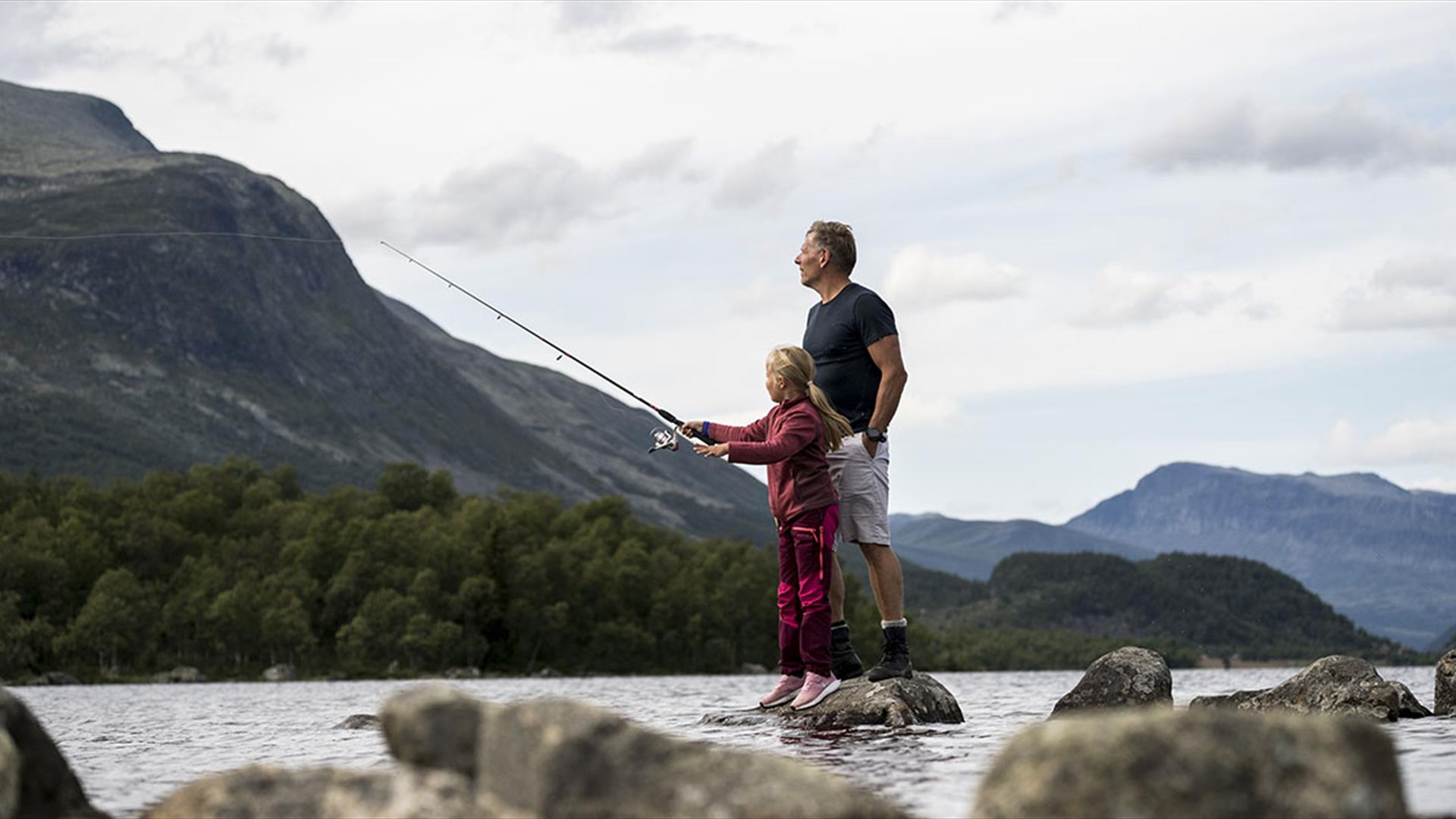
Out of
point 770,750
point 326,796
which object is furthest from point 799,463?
point 326,796

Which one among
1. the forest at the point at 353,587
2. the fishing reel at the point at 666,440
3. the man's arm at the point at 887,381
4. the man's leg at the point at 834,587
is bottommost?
the man's leg at the point at 834,587

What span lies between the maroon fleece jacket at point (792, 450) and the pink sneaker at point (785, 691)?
151cm

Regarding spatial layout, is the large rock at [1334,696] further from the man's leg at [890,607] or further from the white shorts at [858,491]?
the white shorts at [858,491]

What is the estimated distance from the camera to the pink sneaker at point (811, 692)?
13.4m

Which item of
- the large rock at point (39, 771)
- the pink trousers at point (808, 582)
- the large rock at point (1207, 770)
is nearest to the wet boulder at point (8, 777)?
the large rock at point (39, 771)

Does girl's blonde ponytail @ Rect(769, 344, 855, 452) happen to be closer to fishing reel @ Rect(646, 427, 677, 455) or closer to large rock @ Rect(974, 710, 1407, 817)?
fishing reel @ Rect(646, 427, 677, 455)

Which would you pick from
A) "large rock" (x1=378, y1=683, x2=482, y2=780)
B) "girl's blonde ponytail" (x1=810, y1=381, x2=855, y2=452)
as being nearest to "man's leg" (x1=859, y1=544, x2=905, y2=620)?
"girl's blonde ponytail" (x1=810, y1=381, x2=855, y2=452)

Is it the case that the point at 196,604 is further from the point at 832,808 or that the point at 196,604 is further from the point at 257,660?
the point at 832,808

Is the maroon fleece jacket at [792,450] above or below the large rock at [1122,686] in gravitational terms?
above

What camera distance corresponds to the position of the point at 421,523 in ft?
426

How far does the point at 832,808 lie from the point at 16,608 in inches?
4559

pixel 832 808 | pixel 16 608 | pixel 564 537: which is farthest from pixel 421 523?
pixel 832 808

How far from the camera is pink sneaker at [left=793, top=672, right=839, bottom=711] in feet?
43.9

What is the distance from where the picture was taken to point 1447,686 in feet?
51.0
